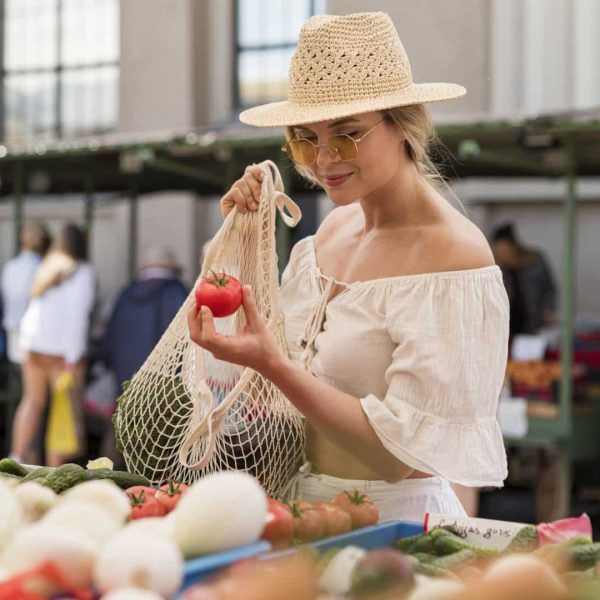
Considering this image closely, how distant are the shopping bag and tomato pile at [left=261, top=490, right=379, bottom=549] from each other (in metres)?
6.44

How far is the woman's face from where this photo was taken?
94.2 inches

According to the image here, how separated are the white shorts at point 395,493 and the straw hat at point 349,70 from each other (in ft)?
2.54

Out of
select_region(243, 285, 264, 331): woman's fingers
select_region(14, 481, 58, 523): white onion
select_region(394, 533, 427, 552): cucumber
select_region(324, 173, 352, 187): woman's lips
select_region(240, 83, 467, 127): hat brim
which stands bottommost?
select_region(394, 533, 427, 552): cucumber

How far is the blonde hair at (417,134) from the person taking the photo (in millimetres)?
2475

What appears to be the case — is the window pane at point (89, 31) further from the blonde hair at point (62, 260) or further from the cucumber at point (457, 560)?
the cucumber at point (457, 560)

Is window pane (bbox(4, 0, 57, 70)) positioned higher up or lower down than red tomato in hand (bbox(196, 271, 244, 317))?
higher up

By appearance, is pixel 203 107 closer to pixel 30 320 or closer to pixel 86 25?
pixel 86 25

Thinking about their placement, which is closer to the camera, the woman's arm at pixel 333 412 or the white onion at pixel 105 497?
the white onion at pixel 105 497

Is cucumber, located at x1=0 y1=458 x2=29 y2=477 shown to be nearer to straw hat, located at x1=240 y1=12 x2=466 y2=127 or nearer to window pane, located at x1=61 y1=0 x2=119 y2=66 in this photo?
straw hat, located at x1=240 y1=12 x2=466 y2=127

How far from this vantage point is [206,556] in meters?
1.56

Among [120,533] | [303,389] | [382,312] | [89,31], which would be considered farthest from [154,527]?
[89,31]

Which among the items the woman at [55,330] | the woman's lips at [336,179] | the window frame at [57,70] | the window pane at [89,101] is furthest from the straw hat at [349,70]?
the window frame at [57,70]

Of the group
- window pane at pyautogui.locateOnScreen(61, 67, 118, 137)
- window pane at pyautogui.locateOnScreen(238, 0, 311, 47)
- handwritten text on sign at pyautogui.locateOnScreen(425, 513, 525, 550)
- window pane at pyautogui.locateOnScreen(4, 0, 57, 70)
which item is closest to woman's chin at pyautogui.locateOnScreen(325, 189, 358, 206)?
handwritten text on sign at pyautogui.locateOnScreen(425, 513, 525, 550)

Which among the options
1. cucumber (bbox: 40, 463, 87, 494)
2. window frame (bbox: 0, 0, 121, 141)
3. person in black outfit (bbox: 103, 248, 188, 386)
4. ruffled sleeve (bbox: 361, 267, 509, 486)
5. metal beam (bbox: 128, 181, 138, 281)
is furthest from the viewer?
window frame (bbox: 0, 0, 121, 141)
